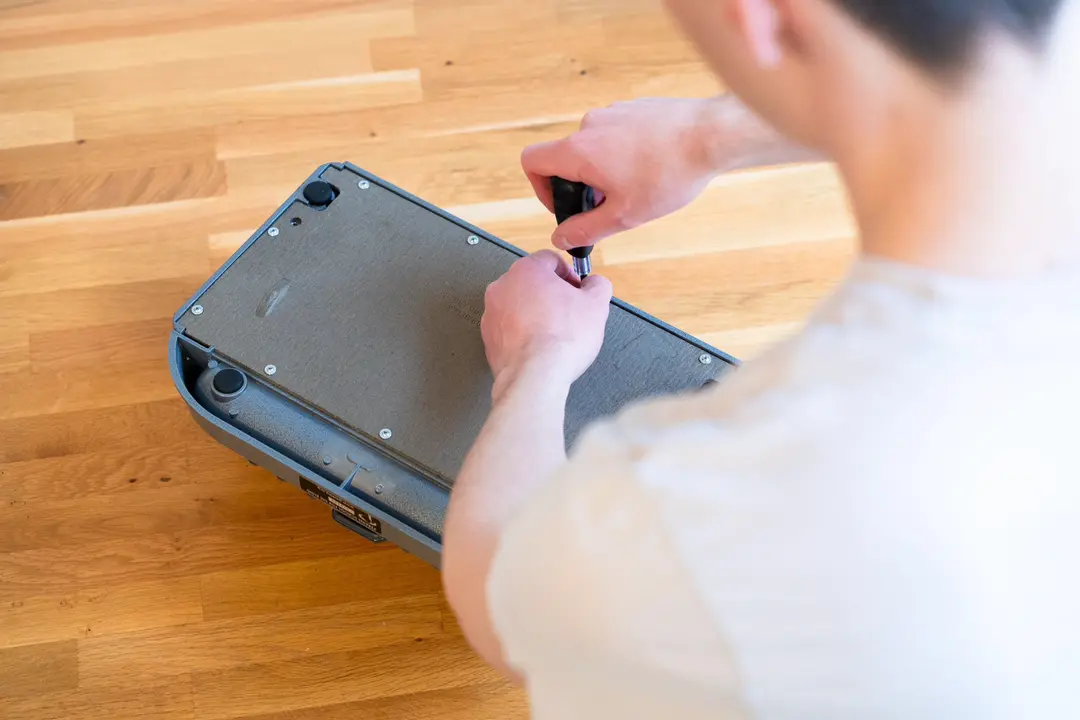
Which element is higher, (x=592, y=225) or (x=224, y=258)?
(x=592, y=225)

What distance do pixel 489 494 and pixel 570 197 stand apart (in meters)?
0.37

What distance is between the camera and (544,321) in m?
0.91

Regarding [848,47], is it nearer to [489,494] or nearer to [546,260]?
[489,494]

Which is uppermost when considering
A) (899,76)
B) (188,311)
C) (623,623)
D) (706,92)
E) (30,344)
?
(899,76)

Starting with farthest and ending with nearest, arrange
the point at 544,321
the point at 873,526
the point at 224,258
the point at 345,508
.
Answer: the point at 224,258
the point at 345,508
the point at 544,321
the point at 873,526

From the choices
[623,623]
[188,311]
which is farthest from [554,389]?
[188,311]

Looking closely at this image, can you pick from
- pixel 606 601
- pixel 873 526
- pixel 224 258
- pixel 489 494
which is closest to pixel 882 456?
pixel 873 526

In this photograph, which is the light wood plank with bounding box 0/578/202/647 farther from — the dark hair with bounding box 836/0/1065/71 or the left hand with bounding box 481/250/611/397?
the dark hair with bounding box 836/0/1065/71

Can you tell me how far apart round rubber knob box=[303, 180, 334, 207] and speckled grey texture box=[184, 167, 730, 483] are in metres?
0.01

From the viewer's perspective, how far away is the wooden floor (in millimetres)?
1142

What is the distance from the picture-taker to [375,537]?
1.11 meters

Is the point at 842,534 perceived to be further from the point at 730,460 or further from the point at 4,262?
the point at 4,262

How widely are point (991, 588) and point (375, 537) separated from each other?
2.49 feet

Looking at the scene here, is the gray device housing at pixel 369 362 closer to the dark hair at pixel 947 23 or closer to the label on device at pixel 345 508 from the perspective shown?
the label on device at pixel 345 508
